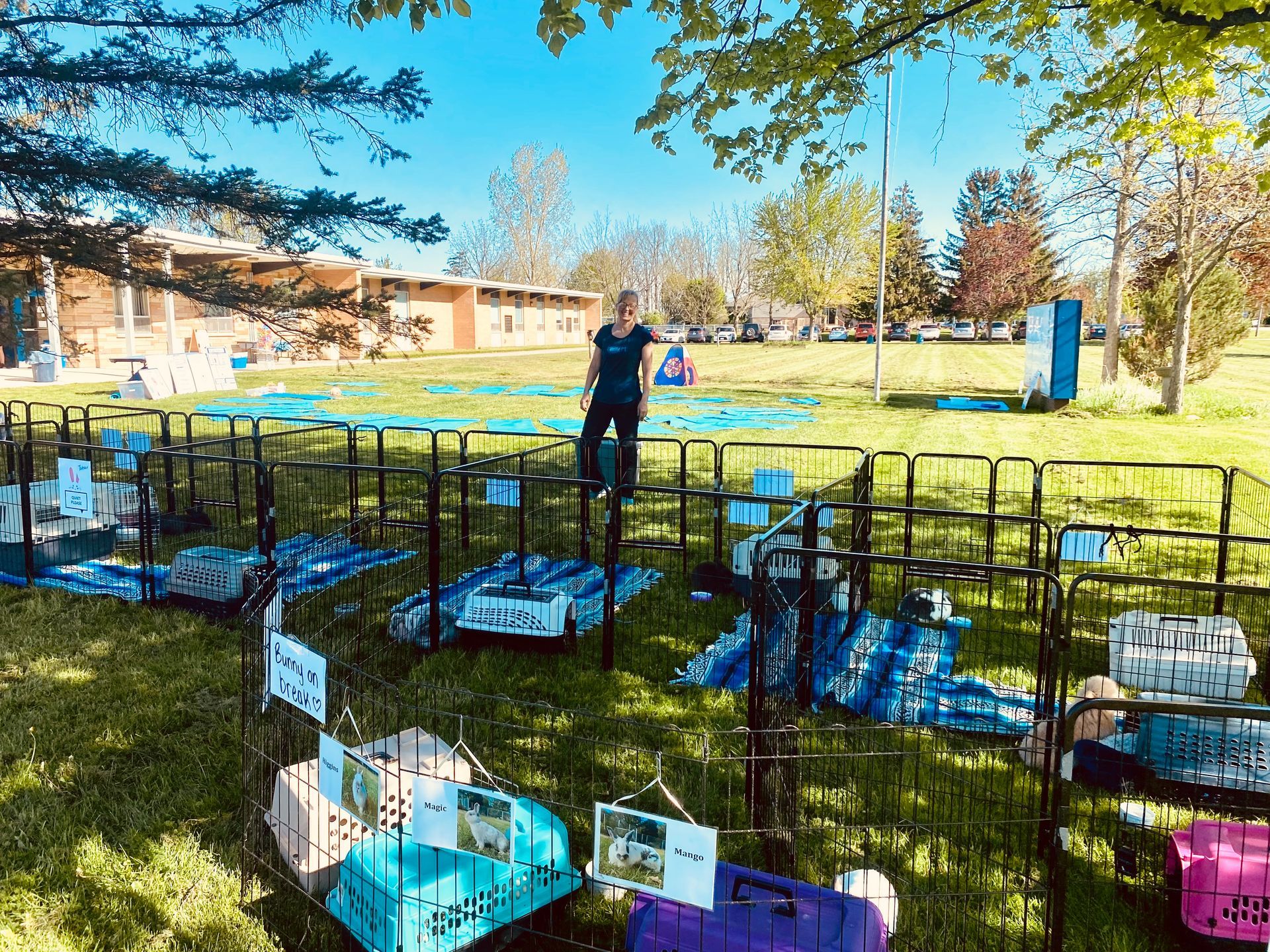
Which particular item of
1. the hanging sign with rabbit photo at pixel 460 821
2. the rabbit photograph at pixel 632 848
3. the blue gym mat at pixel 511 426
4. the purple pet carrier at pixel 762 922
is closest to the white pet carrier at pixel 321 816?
the hanging sign with rabbit photo at pixel 460 821

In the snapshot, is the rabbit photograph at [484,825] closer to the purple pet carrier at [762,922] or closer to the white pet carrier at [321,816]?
the purple pet carrier at [762,922]

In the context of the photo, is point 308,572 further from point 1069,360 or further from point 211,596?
point 1069,360

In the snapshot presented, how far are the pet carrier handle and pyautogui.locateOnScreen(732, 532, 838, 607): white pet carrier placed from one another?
110cm

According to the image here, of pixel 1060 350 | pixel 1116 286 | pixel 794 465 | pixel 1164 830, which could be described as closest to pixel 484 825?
pixel 1164 830

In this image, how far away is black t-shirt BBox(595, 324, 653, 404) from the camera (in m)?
8.12

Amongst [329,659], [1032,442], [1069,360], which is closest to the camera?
[329,659]

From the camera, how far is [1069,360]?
58.2 ft

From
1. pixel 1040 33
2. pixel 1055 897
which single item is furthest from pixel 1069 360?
pixel 1055 897

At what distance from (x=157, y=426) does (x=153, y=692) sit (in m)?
12.1

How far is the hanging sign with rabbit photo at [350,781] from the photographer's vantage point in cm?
233

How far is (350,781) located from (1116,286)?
2149 cm

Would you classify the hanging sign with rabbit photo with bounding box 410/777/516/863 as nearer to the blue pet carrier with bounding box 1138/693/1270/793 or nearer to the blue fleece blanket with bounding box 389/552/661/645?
the blue pet carrier with bounding box 1138/693/1270/793

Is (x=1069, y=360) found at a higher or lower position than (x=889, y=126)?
lower

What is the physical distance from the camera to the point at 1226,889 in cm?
270
